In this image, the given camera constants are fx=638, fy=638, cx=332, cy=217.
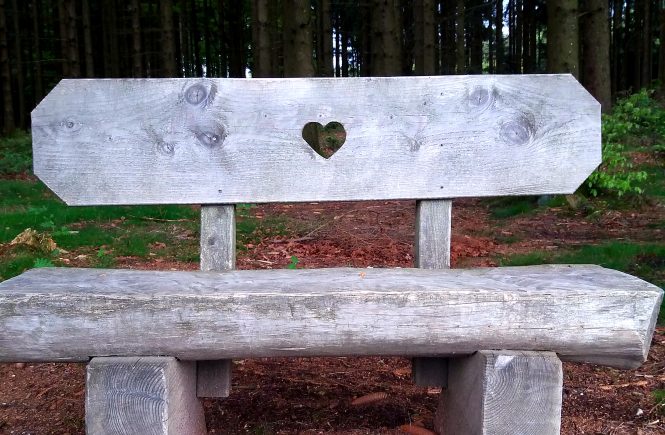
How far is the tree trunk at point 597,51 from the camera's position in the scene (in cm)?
941

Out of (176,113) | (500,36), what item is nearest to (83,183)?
(176,113)

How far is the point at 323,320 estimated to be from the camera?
77.9 inches

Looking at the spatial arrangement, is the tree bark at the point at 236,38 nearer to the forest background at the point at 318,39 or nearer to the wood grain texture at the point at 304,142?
the forest background at the point at 318,39

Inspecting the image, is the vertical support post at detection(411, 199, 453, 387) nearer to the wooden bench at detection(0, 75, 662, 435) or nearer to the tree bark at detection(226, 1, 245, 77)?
the wooden bench at detection(0, 75, 662, 435)

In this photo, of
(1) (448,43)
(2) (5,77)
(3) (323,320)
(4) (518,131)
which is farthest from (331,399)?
(1) (448,43)

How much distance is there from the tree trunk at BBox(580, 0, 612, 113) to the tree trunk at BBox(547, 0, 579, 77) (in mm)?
2101

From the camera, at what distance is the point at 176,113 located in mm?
2520

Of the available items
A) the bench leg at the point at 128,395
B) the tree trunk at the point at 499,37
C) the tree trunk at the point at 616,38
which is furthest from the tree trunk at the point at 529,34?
the bench leg at the point at 128,395

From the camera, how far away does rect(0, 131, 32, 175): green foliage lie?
12078 mm

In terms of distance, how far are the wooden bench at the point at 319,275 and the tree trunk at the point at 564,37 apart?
5353mm

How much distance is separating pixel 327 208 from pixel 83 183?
5.65 metres

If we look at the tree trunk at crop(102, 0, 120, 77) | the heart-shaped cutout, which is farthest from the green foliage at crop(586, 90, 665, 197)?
the tree trunk at crop(102, 0, 120, 77)

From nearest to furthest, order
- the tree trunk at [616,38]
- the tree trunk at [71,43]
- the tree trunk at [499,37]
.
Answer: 1. the tree trunk at [71,43]
2. the tree trunk at [616,38]
3. the tree trunk at [499,37]

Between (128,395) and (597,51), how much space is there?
366 inches
